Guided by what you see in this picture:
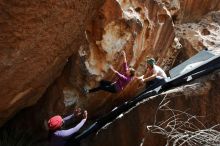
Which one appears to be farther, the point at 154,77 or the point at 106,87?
the point at 106,87

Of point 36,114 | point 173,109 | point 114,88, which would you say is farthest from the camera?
point 36,114

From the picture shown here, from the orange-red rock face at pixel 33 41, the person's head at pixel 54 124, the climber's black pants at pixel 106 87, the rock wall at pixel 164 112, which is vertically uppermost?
the orange-red rock face at pixel 33 41

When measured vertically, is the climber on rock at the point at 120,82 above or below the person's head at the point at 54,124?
→ below

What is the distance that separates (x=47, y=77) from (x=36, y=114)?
5.89 feet

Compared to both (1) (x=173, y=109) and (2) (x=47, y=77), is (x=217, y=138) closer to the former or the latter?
(1) (x=173, y=109)

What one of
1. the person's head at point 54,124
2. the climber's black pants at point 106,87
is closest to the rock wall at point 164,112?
the climber's black pants at point 106,87

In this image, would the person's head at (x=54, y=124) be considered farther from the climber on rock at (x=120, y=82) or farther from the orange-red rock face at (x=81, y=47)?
the climber on rock at (x=120, y=82)

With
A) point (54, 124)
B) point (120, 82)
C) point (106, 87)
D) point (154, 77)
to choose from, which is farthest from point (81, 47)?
point (54, 124)

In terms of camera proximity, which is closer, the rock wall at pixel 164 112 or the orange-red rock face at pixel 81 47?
the orange-red rock face at pixel 81 47

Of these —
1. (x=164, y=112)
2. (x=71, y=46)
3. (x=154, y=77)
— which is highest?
(x=71, y=46)

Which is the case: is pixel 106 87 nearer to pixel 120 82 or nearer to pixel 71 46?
pixel 120 82

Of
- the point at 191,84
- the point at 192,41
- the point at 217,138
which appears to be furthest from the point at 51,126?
the point at 192,41

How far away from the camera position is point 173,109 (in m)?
7.67

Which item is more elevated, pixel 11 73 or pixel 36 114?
pixel 11 73
